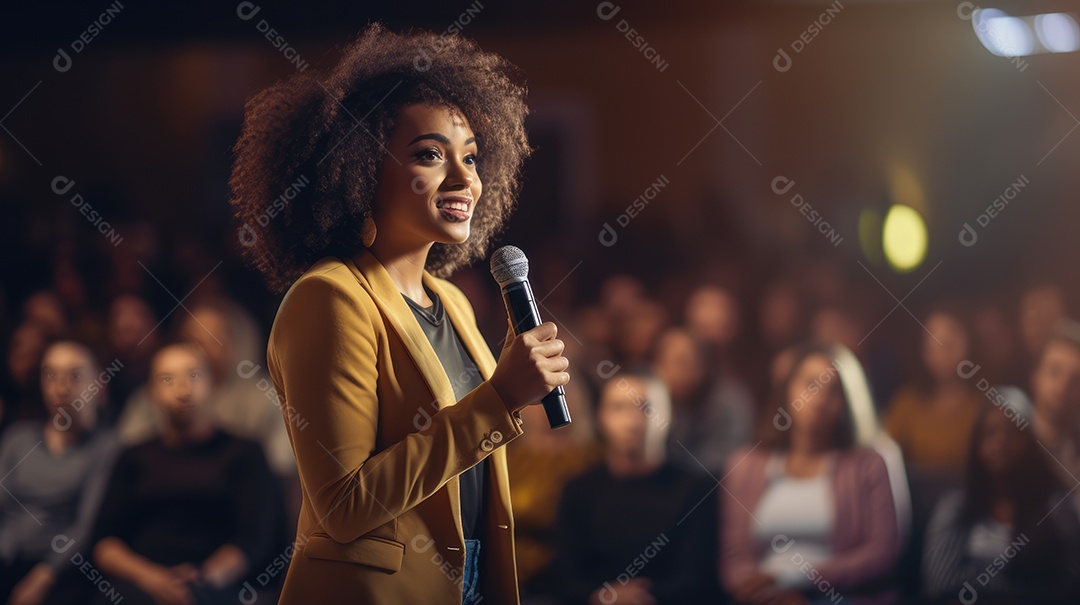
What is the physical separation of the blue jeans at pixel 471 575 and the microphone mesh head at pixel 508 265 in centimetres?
34

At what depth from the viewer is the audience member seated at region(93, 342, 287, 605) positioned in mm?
2725

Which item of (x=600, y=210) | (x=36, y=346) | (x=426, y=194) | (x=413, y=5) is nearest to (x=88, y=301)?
(x=36, y=346)

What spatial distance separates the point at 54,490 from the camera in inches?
115

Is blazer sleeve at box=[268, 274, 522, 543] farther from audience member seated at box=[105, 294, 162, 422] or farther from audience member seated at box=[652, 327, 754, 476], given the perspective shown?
audience member seated at box=[105, 294, 162, 422]

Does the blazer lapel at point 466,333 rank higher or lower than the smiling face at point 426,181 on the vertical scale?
lower

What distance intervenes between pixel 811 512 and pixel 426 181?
6.48ft

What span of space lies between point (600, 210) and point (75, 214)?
77.6 inches

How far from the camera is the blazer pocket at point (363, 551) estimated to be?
1131 mm

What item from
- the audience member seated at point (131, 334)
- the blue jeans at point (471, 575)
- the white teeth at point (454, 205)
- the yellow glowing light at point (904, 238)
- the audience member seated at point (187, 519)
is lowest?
the audience member seated at point (187, 519)

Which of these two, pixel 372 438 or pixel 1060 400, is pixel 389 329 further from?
pixel 1060 400

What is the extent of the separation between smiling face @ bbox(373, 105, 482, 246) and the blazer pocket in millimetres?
386

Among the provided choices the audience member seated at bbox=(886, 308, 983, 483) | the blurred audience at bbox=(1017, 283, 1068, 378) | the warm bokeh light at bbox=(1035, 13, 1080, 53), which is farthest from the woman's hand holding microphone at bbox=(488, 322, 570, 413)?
the warm bokeh light at bbox=(1035, 13, 1080, 53)

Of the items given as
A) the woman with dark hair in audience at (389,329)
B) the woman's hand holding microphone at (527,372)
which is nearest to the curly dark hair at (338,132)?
the woman with dark hair in audience at (389,329)

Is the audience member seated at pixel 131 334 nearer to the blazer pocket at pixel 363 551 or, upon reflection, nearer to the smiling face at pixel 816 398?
the smiling face at pixel 816 398
